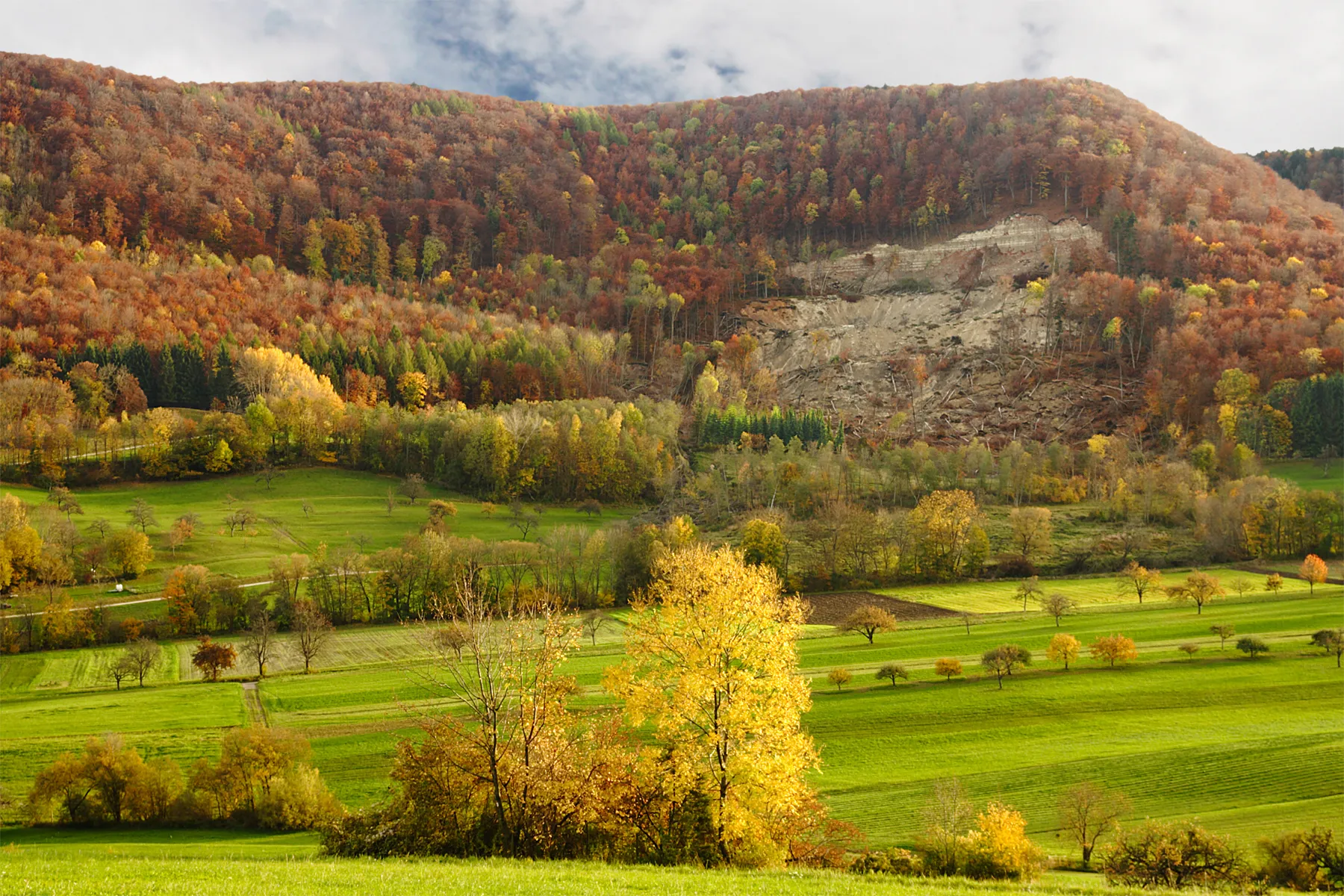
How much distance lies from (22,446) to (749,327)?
14067cm

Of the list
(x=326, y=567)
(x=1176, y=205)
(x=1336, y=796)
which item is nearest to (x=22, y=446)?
(x=326, y=567)

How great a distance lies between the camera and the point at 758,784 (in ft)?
85.3

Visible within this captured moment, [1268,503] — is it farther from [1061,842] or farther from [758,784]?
[758,784]

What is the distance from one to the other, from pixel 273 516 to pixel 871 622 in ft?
245

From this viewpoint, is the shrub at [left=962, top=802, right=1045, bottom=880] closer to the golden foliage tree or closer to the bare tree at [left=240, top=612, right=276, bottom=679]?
the bare tree at [left=240, top=612, right=276, bottom=679]

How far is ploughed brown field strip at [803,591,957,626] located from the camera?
75062 millimetres

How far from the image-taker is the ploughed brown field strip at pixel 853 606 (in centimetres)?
7506

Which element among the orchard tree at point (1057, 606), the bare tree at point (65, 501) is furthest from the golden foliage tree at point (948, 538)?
the bare tree at point (65, 501)

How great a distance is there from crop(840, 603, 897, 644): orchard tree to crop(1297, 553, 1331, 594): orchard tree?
3995 cm

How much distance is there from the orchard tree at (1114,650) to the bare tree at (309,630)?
58.0 meters

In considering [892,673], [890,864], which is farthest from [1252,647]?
[890,864]

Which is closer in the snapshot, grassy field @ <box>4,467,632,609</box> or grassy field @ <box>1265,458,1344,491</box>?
grassy field @ <box>4,467,632,609</box>

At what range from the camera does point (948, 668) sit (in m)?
54.5

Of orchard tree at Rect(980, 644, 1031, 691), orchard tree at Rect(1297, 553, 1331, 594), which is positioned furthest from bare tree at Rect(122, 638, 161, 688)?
orchard tree at Rect(1297, 553, 1331, 594)
